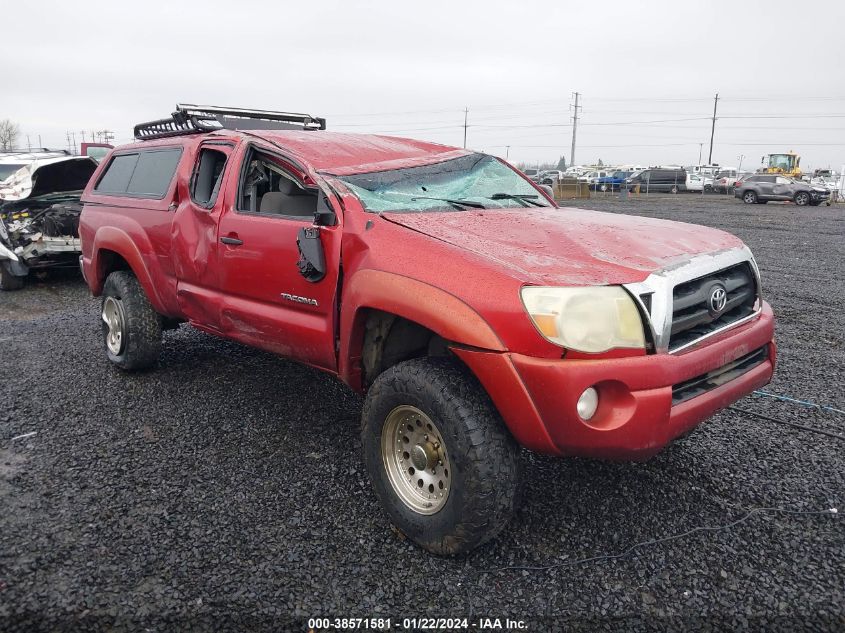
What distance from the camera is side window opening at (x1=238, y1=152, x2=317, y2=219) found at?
12.2ft

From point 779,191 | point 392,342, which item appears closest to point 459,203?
point 392,342

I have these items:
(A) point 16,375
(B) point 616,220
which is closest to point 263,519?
(B) point 616,220

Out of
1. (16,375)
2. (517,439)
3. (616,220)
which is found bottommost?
(16,375)

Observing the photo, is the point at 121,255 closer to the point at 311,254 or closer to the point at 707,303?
the point at 311,254

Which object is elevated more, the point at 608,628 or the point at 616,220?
the point at 616,220

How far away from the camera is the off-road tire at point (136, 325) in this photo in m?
4.88

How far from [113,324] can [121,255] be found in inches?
26.3

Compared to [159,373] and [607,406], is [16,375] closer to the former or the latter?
[159,373]

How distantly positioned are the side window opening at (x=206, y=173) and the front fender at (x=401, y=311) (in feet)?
5.66

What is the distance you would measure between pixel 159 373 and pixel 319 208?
2687 millimetres

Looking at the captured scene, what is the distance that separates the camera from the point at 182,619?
2.40 m

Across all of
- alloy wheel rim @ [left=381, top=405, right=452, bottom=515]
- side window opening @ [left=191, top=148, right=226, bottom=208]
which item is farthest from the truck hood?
side window opening @ [left=191, top=148, right=226, bottom=208]

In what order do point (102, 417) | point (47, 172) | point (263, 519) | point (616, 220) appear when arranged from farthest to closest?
1. point (47, 172)
2. point (102, 417)
3. point (616, 220)
4. point (263, 519)

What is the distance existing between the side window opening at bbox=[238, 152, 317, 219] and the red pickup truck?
1 centimetres
